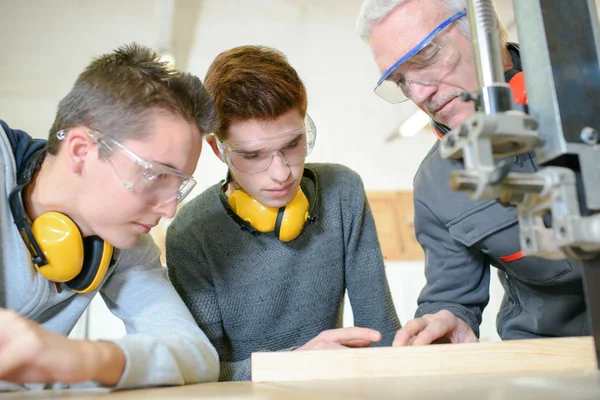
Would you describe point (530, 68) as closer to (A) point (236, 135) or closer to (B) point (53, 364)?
(B) point (53, 364)

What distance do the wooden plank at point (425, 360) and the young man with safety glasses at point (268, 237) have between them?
1.85ft

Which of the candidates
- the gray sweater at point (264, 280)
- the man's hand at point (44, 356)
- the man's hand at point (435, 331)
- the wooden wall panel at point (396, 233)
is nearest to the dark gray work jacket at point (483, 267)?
the man's hand at point (435, 331)

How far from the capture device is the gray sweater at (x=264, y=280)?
1.88 metres

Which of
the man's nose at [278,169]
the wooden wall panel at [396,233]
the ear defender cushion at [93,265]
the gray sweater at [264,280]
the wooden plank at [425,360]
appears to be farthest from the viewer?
the wooden wall panel at [396,233]

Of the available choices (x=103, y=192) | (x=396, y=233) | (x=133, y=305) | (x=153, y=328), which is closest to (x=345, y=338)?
(x=153, y=328)

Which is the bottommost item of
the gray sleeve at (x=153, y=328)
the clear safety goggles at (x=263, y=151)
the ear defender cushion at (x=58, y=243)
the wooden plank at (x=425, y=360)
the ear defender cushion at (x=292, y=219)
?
the wooden plank at (x=425, y=360)

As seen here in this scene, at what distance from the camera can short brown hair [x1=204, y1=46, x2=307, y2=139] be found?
1696 millimetres

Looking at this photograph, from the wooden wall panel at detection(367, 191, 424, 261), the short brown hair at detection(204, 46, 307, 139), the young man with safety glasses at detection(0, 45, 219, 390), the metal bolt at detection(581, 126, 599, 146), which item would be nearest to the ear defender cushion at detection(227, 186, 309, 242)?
the short brown hair at detection(204, 46, 307, 139)

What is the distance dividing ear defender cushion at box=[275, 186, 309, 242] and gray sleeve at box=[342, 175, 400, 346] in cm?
24

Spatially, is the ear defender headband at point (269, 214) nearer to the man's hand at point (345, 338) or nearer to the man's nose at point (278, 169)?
the man's nose at point (278, 169)

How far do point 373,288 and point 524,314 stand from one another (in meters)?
0.50

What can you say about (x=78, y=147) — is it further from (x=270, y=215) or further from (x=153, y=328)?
(x=270, y=215)

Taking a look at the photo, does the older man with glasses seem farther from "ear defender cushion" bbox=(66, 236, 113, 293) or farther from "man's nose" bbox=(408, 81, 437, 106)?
"ear defender cushion" bbox=(66, 236, 113, 293)

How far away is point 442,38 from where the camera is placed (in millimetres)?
1644
